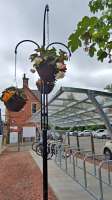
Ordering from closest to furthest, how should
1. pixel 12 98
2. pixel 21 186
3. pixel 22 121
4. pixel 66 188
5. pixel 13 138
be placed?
pixel 12 98 → pixel 66 188 → pixel 21 186 → pixel 13 138 → pixel 22 121

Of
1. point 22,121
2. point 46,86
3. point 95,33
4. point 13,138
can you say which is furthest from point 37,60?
point 22,121

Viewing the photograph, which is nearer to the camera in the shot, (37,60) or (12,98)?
(37,60)

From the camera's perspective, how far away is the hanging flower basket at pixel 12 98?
19.2 ft

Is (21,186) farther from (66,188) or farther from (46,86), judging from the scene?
(46,86)

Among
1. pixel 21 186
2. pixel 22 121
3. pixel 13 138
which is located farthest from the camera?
pixel 22 121

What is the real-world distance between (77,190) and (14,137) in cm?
3409

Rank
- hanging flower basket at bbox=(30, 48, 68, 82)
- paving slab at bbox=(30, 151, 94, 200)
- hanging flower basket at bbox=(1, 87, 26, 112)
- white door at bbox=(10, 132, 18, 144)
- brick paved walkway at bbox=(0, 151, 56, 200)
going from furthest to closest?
white door at bbox=(10, 132, 18, 144) → brick paved walkway at bbox=(0, 151, 56, 200) → paving slab at bbox=(30, 151, 94, 200) → hanging flower basket at bbox=(1, 87, 26, 112) → hanging flower basket at bbox=(30, 48, 68, 82)

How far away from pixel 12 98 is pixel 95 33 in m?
3.52

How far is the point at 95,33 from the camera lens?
2521 millimetres

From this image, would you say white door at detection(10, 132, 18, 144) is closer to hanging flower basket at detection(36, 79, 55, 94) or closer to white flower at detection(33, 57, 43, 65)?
hanging flower basket at detection(36, 79, 55, 94)

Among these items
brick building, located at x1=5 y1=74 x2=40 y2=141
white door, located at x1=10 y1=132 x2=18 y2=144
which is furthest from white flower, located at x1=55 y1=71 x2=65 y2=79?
white door, located at x1=10 y1=132 x2=18 y2=144

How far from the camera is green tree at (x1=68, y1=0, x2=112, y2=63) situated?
97.3 inches

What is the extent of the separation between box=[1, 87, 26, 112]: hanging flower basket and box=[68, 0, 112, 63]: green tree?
340 centimetres

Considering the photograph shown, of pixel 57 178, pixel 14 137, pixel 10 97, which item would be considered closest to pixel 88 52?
pixel 10 97
